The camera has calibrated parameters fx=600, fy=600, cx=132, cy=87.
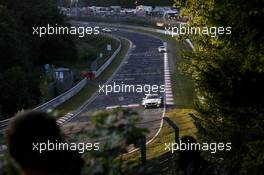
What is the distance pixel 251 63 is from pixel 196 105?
8.65 ft

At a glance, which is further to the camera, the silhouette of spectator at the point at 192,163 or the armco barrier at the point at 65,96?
the armco barrier at the point at 65,96

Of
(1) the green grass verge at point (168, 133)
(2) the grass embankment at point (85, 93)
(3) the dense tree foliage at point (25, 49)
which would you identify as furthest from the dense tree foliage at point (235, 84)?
(3) the dense tree foliage at point (25, 49)

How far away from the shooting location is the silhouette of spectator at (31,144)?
3068 mm

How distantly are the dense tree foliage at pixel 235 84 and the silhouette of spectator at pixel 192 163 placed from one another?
9.81 ft

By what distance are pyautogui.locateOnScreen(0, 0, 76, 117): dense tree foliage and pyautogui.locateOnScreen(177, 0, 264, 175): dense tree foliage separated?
110 ft

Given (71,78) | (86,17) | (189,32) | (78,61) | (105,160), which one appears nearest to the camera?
(105,160)

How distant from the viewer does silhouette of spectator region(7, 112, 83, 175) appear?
3068 mm

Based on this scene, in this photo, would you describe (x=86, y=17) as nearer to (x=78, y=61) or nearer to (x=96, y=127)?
(x=78, y=61)

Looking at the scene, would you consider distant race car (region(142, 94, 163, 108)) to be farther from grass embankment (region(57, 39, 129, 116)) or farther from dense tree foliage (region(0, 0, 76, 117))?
dense tree foliage (region(0, 0, 76, 117))

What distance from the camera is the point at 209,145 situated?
1106cm

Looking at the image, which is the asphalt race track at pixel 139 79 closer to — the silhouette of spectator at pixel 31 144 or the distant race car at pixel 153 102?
the distant race car at pixel 153 102

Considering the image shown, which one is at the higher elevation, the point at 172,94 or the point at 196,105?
the point at 196,105

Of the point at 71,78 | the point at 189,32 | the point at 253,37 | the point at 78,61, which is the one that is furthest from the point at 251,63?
the point at 78,61

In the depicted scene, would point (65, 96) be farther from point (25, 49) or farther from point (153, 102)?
point (25, 49)
